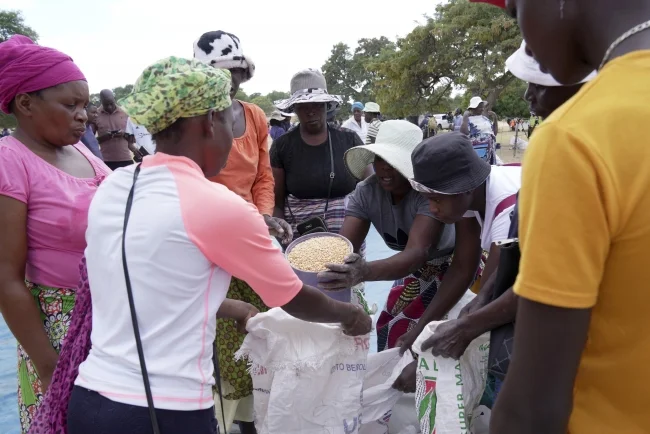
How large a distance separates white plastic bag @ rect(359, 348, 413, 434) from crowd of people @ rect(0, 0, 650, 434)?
0.25ft

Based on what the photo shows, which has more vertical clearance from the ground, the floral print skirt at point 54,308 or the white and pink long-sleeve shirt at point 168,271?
the white and pink long-sleeve shirt at point 168,271

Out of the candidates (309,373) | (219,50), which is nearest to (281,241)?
(309,373)

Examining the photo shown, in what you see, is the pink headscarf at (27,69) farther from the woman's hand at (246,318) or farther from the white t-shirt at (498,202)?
the white t-shirt at (498,202)

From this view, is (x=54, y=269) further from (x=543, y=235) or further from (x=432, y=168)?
(x=543, y=235)

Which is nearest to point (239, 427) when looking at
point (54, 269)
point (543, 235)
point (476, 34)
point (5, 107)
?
point (54, 269)

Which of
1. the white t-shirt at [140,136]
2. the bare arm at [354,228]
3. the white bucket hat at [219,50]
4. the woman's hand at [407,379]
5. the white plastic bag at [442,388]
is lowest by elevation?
the white t-shirt at [140,136]

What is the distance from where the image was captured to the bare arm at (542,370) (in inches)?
28.2

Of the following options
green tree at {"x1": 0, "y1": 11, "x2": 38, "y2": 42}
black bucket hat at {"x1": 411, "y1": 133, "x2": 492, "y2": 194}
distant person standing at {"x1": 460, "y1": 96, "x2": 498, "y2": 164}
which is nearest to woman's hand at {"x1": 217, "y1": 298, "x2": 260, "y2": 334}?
black bucket hat at {"x1": 411, "y1": 133, "x2": 492, "y2": 194}

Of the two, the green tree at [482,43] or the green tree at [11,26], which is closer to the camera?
the green tree at [482,43]

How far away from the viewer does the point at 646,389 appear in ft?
2.57

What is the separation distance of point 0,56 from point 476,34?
17197mm

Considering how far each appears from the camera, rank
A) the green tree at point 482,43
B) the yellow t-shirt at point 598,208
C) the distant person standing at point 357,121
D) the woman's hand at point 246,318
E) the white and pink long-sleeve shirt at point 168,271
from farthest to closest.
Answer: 1. the green tree at point 482,43
2. the distant person standing at point 357,121
3. the woman's hand at point 246,318
4. the white and pink long-sleeve shirt at point 168,271
5. the yellow t-shirt at point 598,208

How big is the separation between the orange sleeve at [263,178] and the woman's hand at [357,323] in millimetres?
1052

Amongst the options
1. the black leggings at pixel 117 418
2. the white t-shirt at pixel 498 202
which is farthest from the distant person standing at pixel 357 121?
the black leggings at pixel 117 418
